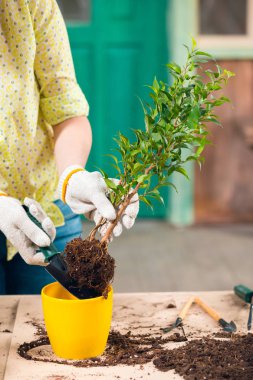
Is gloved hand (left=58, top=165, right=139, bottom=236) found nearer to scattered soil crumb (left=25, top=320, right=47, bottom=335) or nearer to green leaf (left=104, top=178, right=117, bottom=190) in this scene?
green leaf (left=104, top=178, right=117, bottom=190)

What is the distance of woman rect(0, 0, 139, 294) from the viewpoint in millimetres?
1515

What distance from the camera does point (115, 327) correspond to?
1.40 meters

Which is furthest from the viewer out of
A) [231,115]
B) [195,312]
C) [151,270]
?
[231,115]

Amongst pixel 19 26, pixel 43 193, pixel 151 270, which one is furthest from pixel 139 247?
pixel 19 26

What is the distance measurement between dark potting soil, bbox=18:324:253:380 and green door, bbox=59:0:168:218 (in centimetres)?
333

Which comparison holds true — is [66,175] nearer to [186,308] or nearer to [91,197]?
[91,197]

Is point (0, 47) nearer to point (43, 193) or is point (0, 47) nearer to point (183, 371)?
point (43, 193)

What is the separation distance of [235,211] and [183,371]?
12.1 feet

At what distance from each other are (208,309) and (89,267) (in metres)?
0.39

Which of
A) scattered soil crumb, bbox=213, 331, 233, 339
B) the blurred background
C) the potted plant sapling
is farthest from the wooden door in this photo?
the potted plant sapling

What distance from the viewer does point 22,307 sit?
148 centimetres

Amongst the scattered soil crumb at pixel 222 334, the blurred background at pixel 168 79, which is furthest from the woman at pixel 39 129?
the blurred background at pixel 168 79

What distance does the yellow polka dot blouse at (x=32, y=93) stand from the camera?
1.54m

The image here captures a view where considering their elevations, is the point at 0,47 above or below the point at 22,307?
above
